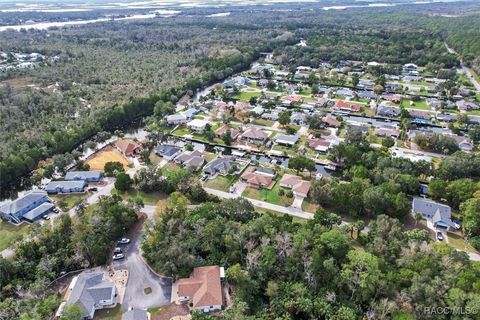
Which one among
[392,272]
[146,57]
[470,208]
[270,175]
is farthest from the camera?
[146,57]

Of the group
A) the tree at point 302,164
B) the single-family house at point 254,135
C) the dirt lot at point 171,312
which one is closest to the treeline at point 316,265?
the dirt lot at point 171,312

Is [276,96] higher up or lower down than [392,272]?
lower down

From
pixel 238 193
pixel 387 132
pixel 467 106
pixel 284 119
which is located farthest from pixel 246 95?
pixel 467 106

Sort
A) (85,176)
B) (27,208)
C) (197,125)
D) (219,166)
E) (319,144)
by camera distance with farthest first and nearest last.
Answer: (197,125)
(319,144)
(219,166)
(85,176)
(27,208)

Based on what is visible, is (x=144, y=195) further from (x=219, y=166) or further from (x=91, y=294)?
(x=91, y=294)

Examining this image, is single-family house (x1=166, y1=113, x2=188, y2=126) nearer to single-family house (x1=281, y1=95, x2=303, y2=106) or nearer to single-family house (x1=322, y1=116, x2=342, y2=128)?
single-family house (x1=281, y1=95, x2=303, y2=106)

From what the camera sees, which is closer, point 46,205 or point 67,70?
point 46,205

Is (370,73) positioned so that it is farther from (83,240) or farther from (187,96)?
(83,240)

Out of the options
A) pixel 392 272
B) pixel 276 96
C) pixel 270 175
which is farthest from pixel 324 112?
pixel 392 272
